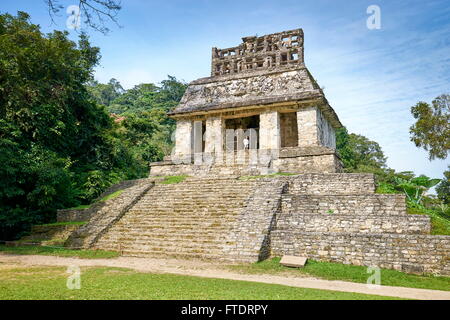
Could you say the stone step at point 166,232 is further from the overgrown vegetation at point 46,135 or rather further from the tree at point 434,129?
the tree at point 434,129

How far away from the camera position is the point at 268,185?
33.5ft

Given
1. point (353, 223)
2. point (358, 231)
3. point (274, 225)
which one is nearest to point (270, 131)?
point (274, 225)

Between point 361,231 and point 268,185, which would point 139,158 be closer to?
point 268,185

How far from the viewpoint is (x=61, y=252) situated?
338 inches

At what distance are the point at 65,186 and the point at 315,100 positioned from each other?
10.4 m

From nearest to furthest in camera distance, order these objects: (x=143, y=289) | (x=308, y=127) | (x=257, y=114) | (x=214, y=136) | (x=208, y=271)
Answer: (x=143, y=289), (x=208, y=271), (x=308, y=127), (x=257, y=114), (x=214, y=136)

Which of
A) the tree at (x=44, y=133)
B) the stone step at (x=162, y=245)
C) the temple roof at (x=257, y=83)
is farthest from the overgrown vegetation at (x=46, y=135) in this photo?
the temple roof at (x=257, y=83)

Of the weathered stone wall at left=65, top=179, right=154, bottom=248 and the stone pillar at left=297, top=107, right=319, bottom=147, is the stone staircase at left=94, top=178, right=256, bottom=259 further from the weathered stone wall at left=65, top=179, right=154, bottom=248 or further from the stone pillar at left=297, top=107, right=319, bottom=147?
Answer: the stone pillar at left=297, top=107, right=319, bottom=147

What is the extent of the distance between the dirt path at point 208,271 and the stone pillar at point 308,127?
7.58 m

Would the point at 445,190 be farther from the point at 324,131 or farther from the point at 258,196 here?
the point at 258,196

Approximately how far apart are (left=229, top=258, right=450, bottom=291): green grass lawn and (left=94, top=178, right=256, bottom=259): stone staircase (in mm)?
1083

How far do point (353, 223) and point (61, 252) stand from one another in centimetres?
750
